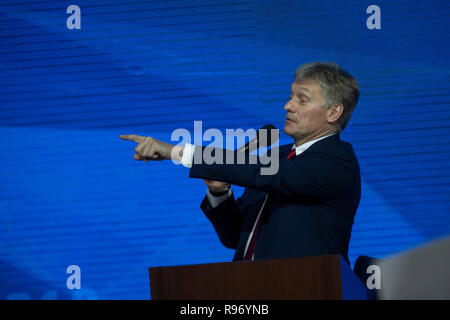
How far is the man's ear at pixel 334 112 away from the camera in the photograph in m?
2.18

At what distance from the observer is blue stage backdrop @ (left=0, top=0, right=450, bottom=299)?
3.66 m

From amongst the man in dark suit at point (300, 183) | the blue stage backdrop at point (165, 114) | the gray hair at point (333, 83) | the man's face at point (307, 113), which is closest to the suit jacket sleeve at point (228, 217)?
the man in dark suit at point (300, 183)

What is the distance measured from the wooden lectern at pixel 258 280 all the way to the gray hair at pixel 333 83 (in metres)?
0.74

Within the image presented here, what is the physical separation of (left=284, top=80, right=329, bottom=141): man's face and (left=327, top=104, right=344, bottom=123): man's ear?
0.6 inches

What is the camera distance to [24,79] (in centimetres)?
385

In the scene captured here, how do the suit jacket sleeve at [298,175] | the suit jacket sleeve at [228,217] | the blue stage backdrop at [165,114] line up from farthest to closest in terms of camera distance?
the blue stage backdrop at [165,114] < the suit jacket sleeve at [228,217] < the suit jacket sleeve at [298,175]

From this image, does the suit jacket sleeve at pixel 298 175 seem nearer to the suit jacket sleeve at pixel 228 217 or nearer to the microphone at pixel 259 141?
the microphone at pixel 259 141

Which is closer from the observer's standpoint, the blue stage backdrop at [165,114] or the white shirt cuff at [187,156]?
the white shirt cuff at [187,156]

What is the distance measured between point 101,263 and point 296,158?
1964 millimetres

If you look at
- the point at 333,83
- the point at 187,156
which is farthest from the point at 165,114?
the point at 187,156

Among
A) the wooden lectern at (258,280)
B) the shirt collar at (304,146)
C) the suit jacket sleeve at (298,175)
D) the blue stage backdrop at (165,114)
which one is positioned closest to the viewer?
the wooden lectern at (258,280)

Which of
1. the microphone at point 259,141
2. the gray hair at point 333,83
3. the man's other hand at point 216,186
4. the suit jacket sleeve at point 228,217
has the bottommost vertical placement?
the suit jacket sleeve at point 228,217

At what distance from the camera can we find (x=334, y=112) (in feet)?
7.18

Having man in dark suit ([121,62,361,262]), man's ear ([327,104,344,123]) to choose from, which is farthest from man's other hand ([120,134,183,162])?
man's ear ([327,104,344,123])
